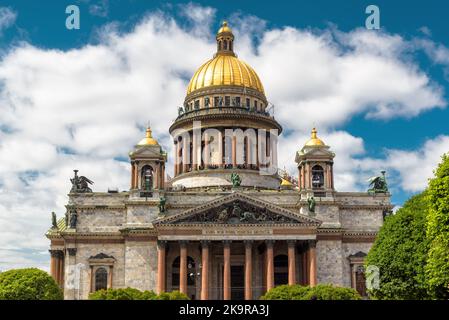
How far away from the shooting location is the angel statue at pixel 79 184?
260 feet

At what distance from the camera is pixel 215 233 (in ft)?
238

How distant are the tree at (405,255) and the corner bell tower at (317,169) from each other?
22.0 meters

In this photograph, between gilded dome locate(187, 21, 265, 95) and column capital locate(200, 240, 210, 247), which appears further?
gilded dome locate(187, 21, 265, 95)

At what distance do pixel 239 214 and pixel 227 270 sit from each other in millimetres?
6373

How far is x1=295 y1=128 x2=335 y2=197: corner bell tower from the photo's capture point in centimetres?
7819

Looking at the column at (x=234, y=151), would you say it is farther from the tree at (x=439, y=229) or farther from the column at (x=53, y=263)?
the tree at (x=439, y=229)

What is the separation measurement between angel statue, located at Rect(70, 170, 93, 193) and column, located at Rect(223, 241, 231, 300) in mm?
19406

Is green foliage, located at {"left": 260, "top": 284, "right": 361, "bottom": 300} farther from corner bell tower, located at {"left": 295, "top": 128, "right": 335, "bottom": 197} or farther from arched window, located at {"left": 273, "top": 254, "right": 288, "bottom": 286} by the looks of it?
corner bell tower, located at {"left": 295, "top": 128, "right": 335, "bottom": 197}

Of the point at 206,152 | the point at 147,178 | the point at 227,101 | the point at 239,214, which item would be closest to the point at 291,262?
the point at 239,214

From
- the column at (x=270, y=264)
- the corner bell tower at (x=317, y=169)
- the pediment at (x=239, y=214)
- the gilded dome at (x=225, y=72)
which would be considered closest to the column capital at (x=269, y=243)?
the column at (x=270, y=264)

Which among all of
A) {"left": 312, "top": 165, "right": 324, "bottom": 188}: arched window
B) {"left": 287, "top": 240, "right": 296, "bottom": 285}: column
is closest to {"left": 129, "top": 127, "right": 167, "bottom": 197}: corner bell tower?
{"left": 287, "top": 240, "right": 296, "bottom": 285}: column

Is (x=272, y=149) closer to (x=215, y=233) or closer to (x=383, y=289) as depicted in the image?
(x=215, y=233)

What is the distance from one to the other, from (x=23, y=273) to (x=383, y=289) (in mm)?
32628
